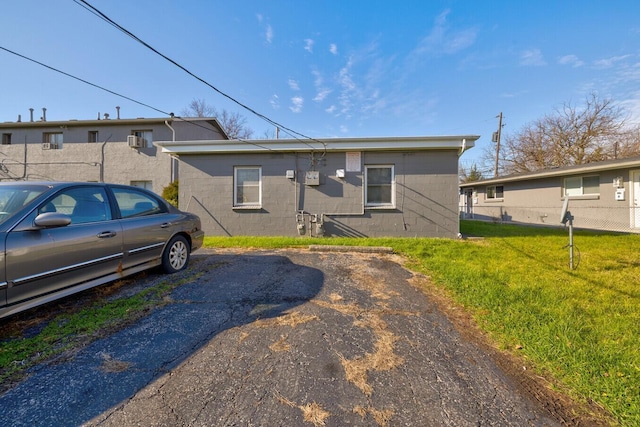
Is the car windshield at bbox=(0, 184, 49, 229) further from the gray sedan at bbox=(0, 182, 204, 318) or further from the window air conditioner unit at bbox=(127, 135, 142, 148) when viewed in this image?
the window air conditioner unit at bbox=(127, 135, 142, 148)

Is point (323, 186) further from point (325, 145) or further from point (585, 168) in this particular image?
point (585, 168)

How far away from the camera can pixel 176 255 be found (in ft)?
14.2

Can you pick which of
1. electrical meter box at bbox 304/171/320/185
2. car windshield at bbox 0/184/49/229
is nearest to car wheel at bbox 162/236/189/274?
car windshield at bbox 0/184/49/229

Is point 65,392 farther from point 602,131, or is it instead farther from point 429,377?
point 602,131

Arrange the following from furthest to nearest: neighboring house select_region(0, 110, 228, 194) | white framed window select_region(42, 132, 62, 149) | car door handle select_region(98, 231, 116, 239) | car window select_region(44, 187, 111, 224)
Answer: white framed window select_region(42, 132, 62, 149), neighboring house select_region(0, 110, 228, 194), car door handle select_region(98, 231, 116, 239), car window select_region(44, 187, 111, 224)

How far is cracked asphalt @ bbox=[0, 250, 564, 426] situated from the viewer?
1555 millimetres

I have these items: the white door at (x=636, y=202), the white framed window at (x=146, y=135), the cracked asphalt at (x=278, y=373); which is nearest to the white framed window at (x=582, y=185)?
the white door at (x=636, y=202)

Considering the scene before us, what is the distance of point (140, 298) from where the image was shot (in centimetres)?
325

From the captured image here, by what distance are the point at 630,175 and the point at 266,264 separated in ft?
46.4

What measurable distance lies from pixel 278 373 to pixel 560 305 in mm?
3366

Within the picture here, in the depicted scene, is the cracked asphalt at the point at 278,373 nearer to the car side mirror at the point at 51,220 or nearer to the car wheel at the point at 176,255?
the car wheel at the point at 176,255

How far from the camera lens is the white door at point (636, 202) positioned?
30.5 feet

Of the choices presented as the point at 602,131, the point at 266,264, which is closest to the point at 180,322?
the point at 266,264

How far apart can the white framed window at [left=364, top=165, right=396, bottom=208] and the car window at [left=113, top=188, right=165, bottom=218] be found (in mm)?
5619
